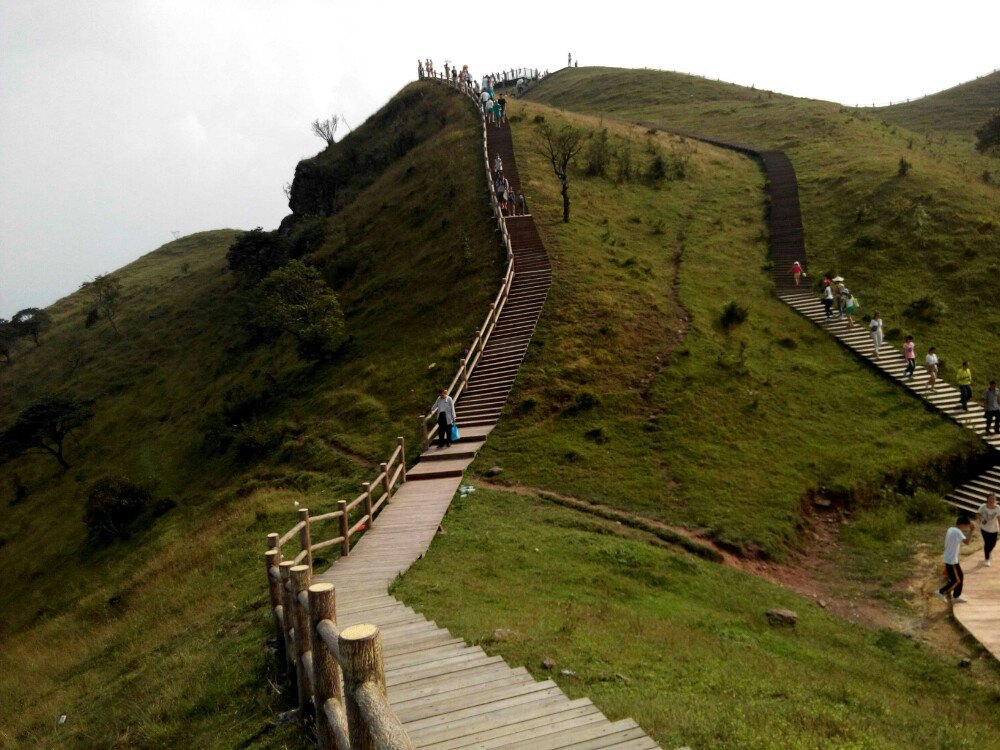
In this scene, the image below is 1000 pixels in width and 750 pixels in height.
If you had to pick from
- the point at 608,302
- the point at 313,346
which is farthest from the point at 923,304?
the point at 313,346

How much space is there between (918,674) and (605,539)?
6723mm

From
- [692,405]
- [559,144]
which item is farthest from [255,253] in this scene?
[692,405]

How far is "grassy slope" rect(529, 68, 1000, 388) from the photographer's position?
29.2m

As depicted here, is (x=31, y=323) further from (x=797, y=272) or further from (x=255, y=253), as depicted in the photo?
(x=797, y=272)

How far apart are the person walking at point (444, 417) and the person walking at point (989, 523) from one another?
14728 millimetres

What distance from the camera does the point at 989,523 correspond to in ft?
48.5

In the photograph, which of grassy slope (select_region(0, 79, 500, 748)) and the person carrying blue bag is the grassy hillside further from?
the person carrying blue bag

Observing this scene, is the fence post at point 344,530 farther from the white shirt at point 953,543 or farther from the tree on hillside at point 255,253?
the tree on hillside at point 255,253

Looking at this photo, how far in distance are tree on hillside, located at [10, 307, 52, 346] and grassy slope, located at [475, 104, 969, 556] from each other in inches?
2514

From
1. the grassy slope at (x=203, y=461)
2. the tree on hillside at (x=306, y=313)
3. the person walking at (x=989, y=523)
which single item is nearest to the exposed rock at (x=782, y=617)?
the person walking at (x=989, y=523)

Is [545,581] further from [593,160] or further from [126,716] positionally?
[593,160]

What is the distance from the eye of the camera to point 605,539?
1591 centimetres

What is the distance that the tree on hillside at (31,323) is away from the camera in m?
70.1

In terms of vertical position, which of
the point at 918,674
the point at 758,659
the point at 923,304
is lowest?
the point at 918,674
